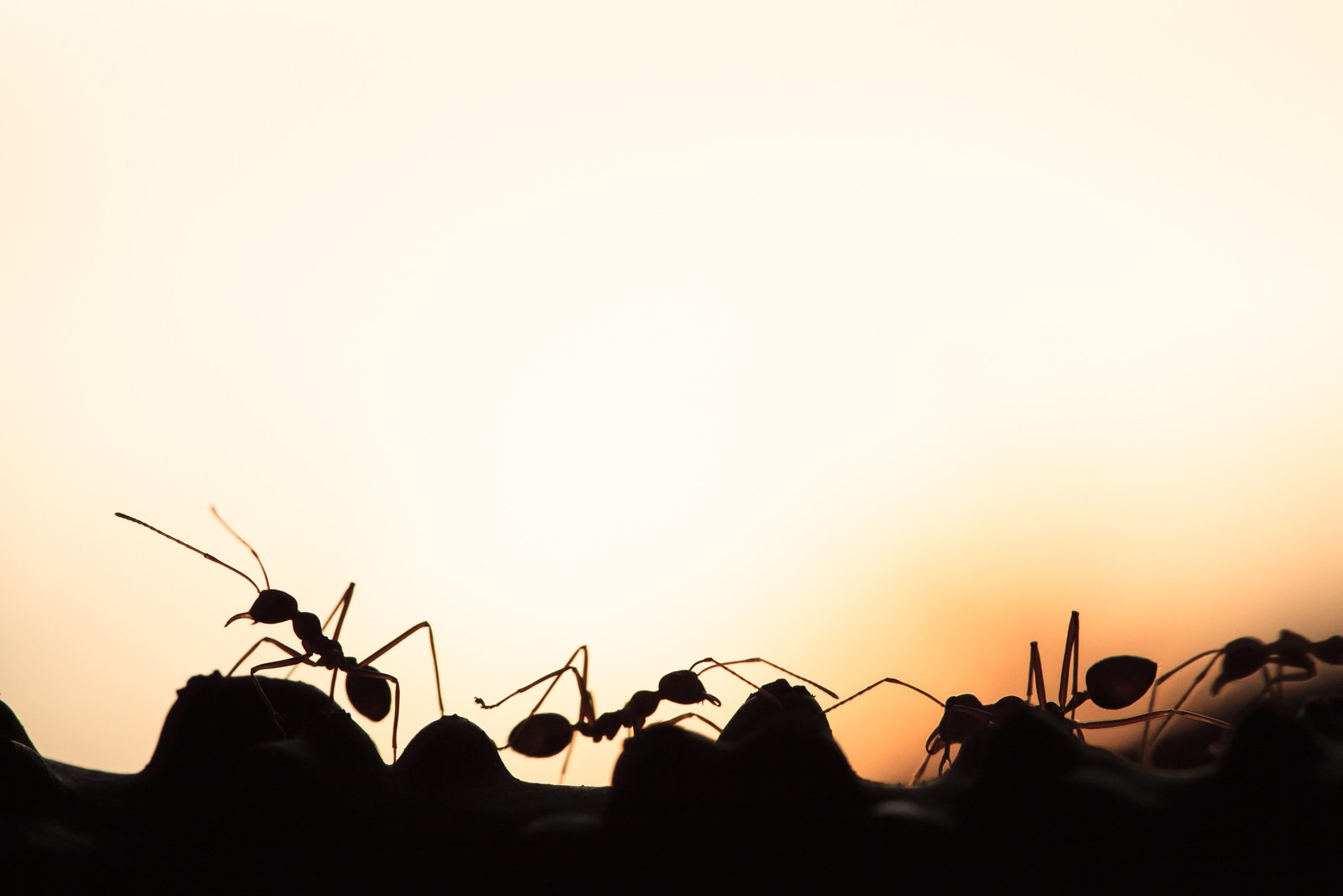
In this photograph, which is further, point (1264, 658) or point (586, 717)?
point (586, 717)

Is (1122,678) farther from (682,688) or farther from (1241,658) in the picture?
(682,688)

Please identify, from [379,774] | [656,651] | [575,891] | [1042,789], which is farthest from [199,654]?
[1042,789]

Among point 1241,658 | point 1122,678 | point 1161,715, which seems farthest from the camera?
point 1122,678

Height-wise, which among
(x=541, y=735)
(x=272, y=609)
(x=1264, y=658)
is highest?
(x=272, y=609)

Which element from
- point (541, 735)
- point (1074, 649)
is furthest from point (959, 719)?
point (541, 735)

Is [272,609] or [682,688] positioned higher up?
[272,609]

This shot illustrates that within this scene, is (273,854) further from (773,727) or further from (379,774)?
(773,727)

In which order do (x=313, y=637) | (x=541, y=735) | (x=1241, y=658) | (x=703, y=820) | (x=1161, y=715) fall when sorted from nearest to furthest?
1. (x=703, y=820)
2. (x=1161, y=715)
3. (x=1241, y=658)
4. (x=541, y=735)
5. (x=313, y=637)
